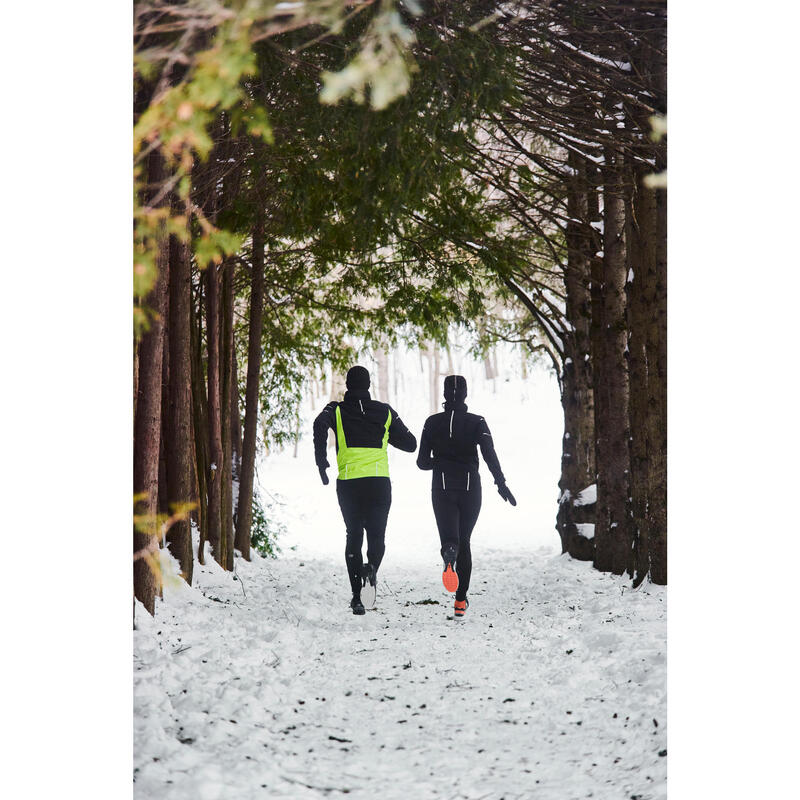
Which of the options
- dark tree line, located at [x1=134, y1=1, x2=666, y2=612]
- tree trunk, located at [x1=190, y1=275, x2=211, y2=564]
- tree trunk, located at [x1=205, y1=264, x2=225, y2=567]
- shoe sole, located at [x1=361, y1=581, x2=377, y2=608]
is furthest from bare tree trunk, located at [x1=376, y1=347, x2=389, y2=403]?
shoe sole, located at [x1=361, y1=581, x2=377, y2=608]

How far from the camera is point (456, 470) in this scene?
18.0ft

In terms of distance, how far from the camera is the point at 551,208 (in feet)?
23.8

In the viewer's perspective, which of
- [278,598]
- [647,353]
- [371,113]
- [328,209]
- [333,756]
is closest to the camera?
[333,756]

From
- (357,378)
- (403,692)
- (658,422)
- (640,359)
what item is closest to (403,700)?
(403,692)

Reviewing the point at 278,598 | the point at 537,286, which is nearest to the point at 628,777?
the point at 278,598

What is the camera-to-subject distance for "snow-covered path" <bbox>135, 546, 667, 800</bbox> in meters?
2.74

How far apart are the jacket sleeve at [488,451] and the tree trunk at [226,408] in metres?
2.49

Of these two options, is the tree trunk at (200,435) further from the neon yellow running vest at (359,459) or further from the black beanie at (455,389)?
the black beanie at (455,389)

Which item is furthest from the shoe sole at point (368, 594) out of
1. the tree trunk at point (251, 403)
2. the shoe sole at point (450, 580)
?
the tree trunk at point (251, 403)

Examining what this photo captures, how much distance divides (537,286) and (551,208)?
4.06ft

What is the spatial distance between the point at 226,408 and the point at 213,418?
97 cm

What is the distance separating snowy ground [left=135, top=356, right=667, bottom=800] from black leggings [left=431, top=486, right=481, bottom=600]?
0.34 m

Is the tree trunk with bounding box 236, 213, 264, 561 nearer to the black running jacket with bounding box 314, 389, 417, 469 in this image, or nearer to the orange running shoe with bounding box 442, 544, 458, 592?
the black running jacket with bounding box 314, 389, 417, 469
